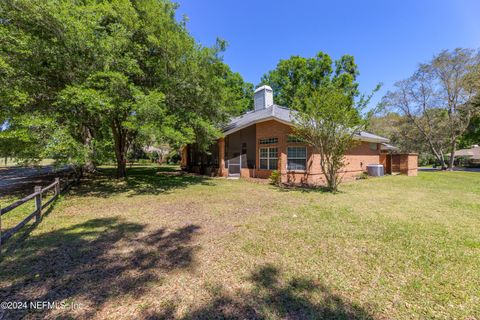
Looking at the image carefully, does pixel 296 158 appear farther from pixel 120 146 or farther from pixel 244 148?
pixel 120 146

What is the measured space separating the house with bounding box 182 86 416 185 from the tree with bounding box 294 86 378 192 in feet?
4.04

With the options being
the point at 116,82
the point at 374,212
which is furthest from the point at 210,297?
the point at 116,82

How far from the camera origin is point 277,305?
253cm

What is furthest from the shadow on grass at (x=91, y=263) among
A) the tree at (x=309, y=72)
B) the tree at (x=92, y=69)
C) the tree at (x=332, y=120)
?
the tree at (x=309, y=72)

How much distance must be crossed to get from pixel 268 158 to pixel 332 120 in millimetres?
5105

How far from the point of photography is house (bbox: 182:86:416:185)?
1255 cm

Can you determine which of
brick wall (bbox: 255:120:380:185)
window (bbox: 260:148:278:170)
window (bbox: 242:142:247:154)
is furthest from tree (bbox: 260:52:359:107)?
window (bbox: 260:148:278:170)

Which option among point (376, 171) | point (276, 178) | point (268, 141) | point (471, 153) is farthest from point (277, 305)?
point (471, 153)

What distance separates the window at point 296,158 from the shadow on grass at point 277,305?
33.2 feet

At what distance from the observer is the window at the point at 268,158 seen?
13.3 metres

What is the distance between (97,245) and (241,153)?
1187 centimetres

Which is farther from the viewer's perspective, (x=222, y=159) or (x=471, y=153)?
(x=471, y=153)

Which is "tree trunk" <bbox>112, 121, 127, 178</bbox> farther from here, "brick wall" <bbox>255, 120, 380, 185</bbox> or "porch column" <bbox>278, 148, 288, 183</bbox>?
"porch column" <bbox>278, 148, 288, 183</bbox>

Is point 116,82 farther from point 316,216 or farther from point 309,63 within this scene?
point 309,63
